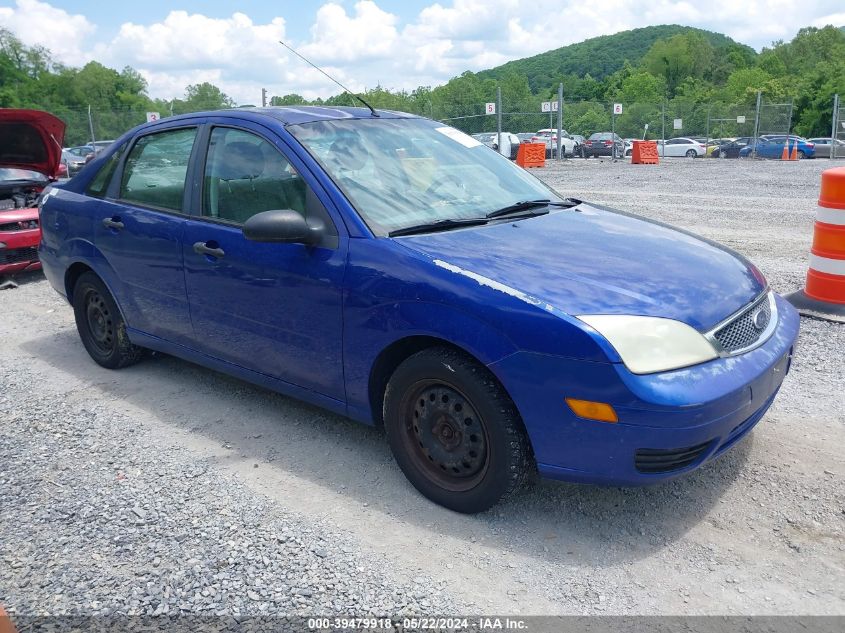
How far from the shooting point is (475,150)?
14.4ft

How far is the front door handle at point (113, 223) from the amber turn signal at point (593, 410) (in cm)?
334

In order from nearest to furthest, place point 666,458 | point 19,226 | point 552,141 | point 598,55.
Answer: point 666,458 → point 19,226 → point 552,141 → point 598,55

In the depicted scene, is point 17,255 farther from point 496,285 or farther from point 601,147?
point 601,147

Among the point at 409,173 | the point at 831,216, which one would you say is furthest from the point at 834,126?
the point at 409,173

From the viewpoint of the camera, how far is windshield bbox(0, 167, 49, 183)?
28.5ft

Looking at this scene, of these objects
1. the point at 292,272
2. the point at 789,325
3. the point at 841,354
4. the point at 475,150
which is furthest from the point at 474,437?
the point at 841,354

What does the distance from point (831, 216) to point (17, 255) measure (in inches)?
334

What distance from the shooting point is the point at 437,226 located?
11.3 feet

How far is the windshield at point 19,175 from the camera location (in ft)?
28.5

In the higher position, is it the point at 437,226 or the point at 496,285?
the point at 437,226

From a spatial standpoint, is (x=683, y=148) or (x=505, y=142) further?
(x=683, y=148)

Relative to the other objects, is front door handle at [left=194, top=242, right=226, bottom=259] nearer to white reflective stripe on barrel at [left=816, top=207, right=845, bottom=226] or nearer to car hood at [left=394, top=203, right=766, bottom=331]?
car hood at [left=394, top=203, right=766, bottom=331]

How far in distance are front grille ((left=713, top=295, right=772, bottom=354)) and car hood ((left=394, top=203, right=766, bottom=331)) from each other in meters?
0.05

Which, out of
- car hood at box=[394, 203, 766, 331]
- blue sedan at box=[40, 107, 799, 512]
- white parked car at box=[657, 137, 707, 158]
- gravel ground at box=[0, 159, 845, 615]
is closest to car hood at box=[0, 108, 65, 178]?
blue sedan at box=[40, 107, 799, 512]
